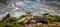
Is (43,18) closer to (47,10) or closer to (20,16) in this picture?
(47,10)

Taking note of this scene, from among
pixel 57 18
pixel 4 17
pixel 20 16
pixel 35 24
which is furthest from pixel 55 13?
pixel 4 17

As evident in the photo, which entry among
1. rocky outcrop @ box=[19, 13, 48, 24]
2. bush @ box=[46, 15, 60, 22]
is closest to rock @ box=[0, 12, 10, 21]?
rocky outcrop @ box=[19, 13, 48, 24]

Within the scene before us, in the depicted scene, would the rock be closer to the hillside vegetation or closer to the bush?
the hillside vegetation

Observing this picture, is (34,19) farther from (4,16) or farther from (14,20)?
(4,16)

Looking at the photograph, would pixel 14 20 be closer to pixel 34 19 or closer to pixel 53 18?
pixel 34 19

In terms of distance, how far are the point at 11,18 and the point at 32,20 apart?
46cm

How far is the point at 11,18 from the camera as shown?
12.9 ft

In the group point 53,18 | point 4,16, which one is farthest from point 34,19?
point 4,16

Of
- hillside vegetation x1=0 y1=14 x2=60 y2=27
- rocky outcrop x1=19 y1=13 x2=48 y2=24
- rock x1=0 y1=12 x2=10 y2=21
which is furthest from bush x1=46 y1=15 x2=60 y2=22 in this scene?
rock x1=0 y1=12 x2=10 y2=21

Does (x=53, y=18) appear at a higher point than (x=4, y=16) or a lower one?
lower

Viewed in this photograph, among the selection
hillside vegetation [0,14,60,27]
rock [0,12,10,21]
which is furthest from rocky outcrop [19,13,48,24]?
rock [0,12,10,21]

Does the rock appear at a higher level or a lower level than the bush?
higher

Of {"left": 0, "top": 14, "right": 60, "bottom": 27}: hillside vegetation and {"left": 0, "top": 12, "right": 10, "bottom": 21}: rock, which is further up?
{"left": 0, "top": 12, "right": 10, "bottom": 21}: rock

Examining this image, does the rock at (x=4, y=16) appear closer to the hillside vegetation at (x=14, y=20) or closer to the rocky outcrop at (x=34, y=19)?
the hillside vegetation at (x=14, y=20)
